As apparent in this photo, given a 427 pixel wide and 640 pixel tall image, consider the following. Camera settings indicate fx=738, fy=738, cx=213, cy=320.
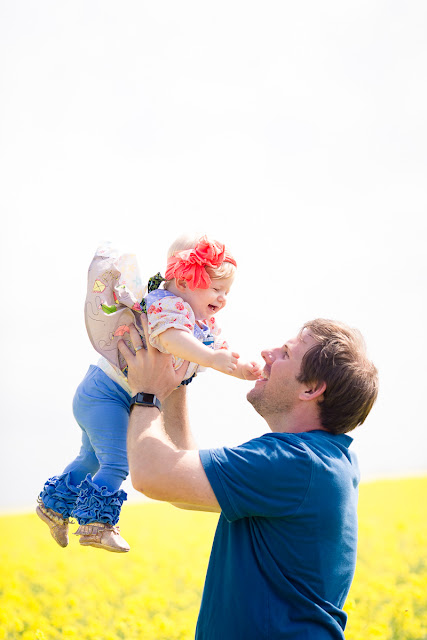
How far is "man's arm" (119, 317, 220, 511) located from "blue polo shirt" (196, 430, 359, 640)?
0.06m

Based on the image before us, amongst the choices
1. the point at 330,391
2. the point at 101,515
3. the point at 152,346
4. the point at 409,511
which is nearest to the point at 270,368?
the point at 330,391

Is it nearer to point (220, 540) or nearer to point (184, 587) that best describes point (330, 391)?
point (220, 540)

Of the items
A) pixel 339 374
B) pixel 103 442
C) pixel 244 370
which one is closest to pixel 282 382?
pixel 339 374

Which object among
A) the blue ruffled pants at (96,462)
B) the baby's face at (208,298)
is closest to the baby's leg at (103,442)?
the blue ruffled pants at (96,462)

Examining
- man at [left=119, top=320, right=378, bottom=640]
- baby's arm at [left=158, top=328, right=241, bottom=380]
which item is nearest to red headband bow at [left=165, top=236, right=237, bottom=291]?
baby's arm at [left=158, top=328, right=241, bottom=380]

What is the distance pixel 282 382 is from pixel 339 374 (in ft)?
0.81

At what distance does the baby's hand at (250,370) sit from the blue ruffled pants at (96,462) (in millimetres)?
746

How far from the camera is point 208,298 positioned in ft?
10.5

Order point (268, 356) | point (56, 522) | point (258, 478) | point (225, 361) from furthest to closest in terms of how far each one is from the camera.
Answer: point (56, 522) < point (268, 356) < point (225, 361) < point (258, 478)

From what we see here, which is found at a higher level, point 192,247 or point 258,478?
point 192,247

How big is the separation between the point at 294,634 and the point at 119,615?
429 cm

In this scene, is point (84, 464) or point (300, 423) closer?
point (300, 423)

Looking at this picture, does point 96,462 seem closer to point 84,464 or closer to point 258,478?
point 84,464

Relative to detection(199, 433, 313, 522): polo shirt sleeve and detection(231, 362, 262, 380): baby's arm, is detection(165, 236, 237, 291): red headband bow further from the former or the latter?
detection(199, 433, 313, 522): polo shirt sleeve
